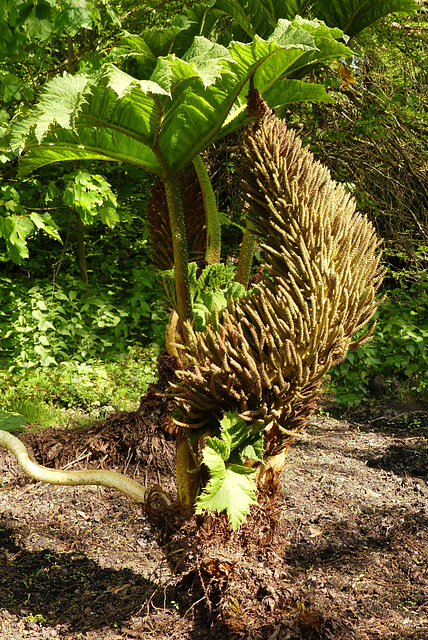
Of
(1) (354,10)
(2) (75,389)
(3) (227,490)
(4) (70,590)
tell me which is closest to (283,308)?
(3) (227,490)

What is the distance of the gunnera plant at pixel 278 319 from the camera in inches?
58.5

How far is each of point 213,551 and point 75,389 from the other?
3039 mm

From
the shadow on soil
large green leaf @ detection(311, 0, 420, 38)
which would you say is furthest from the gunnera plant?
large green leaf @ detection(311, 0, 420, 38)

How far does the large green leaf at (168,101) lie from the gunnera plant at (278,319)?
0.47ft

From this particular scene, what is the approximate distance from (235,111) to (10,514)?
225 centimetres

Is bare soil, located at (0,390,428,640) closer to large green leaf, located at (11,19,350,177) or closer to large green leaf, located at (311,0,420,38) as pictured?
large green leaf, located at (11,19,350,177)

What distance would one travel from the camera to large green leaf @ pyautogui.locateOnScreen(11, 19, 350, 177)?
1.37 metres

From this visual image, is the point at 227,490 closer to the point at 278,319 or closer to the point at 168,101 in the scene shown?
the point at 278,319

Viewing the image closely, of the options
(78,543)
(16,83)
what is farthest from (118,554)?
(16,83)

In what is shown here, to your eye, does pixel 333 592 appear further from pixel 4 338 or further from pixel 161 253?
pixel 4 338

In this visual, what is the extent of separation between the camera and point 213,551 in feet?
5.67

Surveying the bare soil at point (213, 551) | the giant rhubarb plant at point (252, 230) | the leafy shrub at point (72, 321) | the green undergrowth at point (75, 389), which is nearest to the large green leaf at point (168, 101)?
the giant rhubarb plant at point (252, 230)

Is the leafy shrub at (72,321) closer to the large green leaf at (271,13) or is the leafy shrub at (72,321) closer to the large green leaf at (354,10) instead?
the large green leaf at (271,13)

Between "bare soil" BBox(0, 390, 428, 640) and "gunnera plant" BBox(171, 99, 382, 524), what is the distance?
385mm
